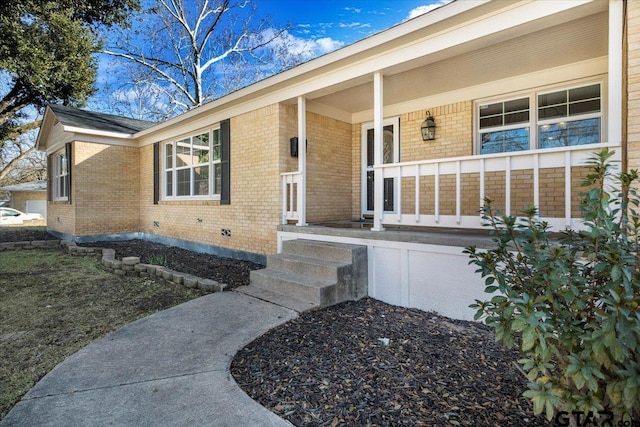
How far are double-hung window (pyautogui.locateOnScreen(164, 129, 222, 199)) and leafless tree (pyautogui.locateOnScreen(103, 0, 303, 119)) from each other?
12.7m

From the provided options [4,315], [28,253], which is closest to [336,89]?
[4,315]

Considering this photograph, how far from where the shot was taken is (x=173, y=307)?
4.17 m

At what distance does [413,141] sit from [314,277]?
3544 millimetres

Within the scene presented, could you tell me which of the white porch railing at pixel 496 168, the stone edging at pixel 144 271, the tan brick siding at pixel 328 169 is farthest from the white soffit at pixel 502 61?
the stone edging at pixel 144 271

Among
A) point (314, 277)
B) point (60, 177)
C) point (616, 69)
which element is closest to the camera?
point (616, 69)

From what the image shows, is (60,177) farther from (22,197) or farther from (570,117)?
(22,197)

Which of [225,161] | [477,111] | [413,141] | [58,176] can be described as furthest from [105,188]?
[477,111]

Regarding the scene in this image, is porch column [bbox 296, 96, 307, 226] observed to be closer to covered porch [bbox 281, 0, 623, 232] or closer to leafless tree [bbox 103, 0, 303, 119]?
covered porch [bbox 281, 0, 623, 232]

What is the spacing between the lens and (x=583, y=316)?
1726 millimetres

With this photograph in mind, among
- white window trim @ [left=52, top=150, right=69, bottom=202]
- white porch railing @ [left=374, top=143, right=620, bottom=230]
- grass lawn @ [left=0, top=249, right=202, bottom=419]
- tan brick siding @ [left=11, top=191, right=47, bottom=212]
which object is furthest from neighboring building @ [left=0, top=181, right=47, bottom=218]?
white porch railing @ [left=374, top=143, right=620, bottom=230]

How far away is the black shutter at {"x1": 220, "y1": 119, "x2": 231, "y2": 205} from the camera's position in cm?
724

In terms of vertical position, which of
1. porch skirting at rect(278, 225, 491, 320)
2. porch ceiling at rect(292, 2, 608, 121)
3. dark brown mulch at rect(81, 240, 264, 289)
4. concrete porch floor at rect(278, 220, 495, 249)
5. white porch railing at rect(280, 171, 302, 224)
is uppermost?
porch ceiling at rect(292, 2, 608, 121)

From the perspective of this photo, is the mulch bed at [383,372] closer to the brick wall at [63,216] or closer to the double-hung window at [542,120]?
the double-hung window at [542,120]

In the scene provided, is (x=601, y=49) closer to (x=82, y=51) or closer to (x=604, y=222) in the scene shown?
(x=604, y=222)
